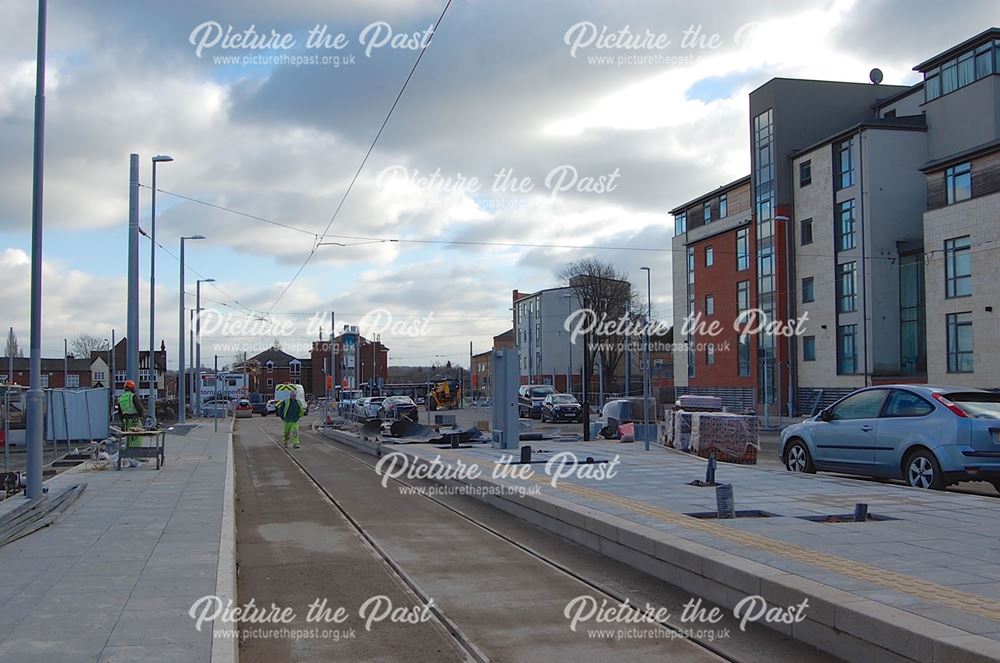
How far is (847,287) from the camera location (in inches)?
1748

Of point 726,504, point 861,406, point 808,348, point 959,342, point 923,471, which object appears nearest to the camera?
point 726,504

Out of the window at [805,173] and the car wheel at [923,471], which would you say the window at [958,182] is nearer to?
the window at [805,173]

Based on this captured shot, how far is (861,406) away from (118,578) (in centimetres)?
1044

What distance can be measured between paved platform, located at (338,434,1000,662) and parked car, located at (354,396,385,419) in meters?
24.4

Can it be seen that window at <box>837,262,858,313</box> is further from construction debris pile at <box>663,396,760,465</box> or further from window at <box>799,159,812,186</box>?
construction debris pile at <box>663,396,760,465</box>

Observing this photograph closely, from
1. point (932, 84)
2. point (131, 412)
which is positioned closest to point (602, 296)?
point (932, 84)

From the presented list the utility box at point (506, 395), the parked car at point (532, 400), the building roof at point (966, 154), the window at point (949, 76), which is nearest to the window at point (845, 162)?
the window at point (949, 76)

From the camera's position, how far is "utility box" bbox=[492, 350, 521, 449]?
65.7ft

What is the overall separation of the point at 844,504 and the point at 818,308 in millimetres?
38239

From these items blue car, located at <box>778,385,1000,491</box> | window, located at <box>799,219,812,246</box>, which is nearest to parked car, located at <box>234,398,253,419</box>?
window, located at <box>799,219,812,246</box>

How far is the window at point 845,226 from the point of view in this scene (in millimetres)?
43812

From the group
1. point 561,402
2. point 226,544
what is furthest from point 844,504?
point 561,402

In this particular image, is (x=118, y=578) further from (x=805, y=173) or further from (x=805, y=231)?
(x=805, y=173)

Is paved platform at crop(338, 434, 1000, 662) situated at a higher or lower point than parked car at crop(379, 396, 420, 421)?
higher
